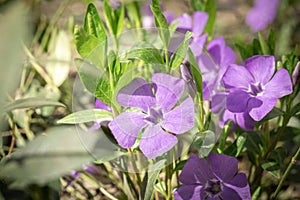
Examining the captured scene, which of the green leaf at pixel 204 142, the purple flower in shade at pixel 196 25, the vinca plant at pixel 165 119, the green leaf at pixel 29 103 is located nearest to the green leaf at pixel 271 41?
the vinca plant at pixel 165 119

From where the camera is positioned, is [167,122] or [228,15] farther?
[228,15]

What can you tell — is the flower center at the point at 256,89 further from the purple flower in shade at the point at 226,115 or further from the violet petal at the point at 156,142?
the violet petal at the point at 156,142

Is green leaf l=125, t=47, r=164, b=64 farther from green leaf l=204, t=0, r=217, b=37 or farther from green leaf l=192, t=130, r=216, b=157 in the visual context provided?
green leaf l=204, t=0, r=217, b=37

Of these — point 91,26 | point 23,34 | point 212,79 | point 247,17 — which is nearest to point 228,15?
point 247,17

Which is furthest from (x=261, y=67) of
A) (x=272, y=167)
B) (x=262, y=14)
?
(x=262, y=14)

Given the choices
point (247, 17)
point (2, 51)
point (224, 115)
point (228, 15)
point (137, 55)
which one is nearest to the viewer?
point (2, 51)

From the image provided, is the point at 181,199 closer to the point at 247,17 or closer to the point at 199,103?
the point at 199,103


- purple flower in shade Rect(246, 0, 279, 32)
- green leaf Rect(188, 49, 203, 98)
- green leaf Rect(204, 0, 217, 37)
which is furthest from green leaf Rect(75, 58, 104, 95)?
purple flower in shade Rect(246, 0, 279, 32)
